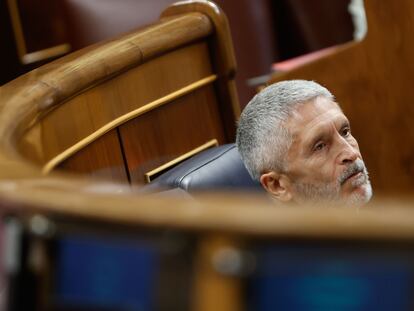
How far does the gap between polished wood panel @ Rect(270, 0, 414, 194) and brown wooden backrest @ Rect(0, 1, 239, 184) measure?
Result: 311 mm

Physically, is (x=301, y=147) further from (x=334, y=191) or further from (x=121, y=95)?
(x=121, y=95)

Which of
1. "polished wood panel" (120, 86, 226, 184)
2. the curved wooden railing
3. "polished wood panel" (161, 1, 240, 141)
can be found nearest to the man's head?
"polished wood panel" (120, 86, 226, 184)

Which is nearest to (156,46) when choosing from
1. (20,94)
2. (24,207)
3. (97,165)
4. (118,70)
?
(118,70)

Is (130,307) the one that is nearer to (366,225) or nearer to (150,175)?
(366,225)

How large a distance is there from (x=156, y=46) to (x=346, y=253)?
106cm

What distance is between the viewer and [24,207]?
0.68m

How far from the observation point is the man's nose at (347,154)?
1.41 m

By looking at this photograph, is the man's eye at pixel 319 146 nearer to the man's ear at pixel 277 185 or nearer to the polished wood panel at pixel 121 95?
the man's ear at pixel 277 185

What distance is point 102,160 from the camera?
1428 millimetres

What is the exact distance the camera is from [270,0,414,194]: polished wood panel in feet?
6.54

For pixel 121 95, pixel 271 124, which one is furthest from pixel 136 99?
pixel 271 124

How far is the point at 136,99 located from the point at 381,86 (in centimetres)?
70

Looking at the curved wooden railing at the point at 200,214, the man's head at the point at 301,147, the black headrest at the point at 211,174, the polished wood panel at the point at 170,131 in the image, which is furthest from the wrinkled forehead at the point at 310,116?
the curved wooden railing at the point at 200,214

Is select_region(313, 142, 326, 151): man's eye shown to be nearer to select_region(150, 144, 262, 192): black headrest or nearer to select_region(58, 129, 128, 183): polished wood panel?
select_region(150, 144, 262, 192): black headrest
